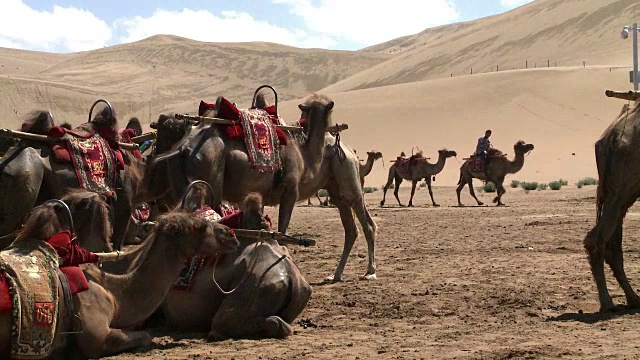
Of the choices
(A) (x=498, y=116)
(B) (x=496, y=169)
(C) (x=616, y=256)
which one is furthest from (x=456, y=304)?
(A) (x=498, y=116)

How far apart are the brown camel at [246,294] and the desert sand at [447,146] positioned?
27cm

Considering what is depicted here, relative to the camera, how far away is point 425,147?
57.3 metres

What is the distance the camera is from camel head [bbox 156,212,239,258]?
A: 7250 mm

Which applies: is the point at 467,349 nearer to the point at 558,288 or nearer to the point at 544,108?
the point at 558,288

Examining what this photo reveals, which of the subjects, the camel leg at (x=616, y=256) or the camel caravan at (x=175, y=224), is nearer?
the camel caravan at (x=175, y=224)

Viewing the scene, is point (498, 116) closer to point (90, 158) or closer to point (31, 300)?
point (90, 158)

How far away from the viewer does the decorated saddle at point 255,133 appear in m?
10.7

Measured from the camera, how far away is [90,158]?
927cm

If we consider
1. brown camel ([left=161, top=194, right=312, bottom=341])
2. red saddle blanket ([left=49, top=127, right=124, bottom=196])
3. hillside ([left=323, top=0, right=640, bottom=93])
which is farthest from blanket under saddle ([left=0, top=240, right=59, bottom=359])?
hillside ([left=323, top=0, right=640, bottom=93])

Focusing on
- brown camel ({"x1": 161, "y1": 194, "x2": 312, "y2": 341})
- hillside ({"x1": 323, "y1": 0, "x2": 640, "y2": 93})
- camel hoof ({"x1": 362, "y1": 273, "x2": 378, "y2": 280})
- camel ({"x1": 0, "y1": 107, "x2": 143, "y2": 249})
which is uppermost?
hillside ({"x1": 323, "y1": 0, "x2": 640, "y2": 93})

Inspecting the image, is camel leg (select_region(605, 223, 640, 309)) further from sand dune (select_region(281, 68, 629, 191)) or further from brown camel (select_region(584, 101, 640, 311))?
sand dune (select_region(281, 68, 629, 191))

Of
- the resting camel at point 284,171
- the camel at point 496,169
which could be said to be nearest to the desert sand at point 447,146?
the resting camel at point 284,171

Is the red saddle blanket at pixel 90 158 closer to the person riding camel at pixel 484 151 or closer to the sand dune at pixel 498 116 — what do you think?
the person riding camel at pixel 484 151

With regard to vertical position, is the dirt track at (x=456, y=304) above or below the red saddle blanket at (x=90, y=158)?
below
